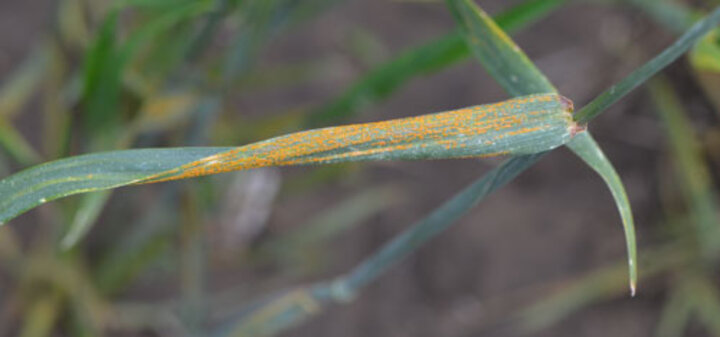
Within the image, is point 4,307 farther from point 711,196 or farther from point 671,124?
point 711,196

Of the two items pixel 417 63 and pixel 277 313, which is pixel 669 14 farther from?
pixel 277 313

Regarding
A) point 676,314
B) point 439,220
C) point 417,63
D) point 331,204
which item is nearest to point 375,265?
point 439,220

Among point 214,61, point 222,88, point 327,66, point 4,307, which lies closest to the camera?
point 222,88

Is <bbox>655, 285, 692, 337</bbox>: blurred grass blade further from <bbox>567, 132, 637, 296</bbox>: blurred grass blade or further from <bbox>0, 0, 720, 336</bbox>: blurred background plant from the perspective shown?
<bbox>567, 132, 637, 296</bbox>: blurred grass blade

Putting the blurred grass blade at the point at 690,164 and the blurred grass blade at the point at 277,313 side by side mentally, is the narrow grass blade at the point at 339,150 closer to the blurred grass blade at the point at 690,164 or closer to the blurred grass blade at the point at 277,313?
the blurred grass blade at the point at 277,313

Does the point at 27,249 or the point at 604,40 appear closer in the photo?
the point at 27,249

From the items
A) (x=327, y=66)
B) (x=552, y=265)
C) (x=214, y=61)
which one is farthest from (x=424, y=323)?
(x=214, y=61)

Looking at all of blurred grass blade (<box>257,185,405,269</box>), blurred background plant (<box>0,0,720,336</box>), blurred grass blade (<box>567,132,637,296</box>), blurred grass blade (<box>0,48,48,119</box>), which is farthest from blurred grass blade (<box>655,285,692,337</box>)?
blurred grass blade (<box>0,48,48,119</box>)

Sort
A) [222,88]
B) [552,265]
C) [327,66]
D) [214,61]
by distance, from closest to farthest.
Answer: [222,88] → [214,61] → [327,66] → [552,265]
